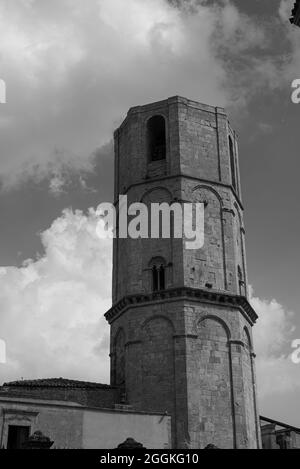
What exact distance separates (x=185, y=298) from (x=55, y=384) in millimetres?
7225

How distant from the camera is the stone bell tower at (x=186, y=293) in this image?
2906 centimetres

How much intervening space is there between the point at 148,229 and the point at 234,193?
5498 mm

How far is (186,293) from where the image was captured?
30.8 meters

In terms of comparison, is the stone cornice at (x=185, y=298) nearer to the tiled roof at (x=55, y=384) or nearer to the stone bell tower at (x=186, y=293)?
the stone bell tower at (x=186, y=293)

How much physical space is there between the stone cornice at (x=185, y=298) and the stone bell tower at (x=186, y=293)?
5 cm

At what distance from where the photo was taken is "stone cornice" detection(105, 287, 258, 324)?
30781mm

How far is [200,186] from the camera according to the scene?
33.8m

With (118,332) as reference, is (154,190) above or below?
above

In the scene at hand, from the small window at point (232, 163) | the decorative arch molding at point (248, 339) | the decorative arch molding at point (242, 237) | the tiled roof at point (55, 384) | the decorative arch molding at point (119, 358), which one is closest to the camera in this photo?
the tiled roof at point (55, 384)

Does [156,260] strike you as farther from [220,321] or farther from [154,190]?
[220,321]

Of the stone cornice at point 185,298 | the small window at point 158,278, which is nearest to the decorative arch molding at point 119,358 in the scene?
the stone cornice at point 185,298

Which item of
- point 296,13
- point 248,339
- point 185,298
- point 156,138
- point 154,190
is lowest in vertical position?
point 248,339

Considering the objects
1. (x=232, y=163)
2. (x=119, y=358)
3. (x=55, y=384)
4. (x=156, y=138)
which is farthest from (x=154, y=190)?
(x=55, y=384)
